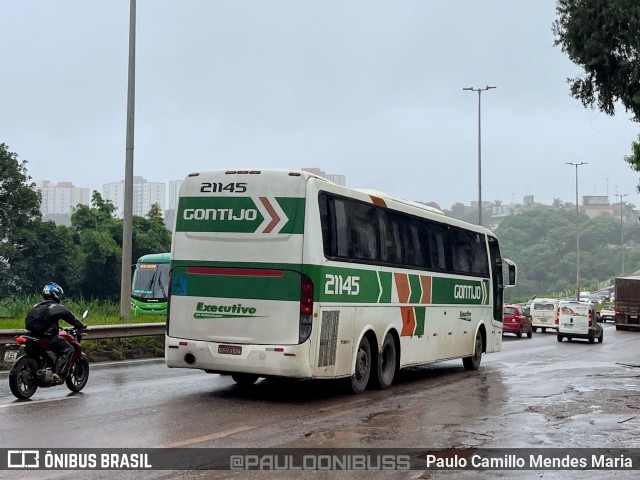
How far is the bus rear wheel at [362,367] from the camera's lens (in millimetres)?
14289

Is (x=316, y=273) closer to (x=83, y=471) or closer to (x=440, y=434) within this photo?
(x=440, y=434)

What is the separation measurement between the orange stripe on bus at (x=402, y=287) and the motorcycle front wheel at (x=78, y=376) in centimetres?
532

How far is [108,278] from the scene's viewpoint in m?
62.8

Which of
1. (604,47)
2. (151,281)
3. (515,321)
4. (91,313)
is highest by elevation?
(604,47)

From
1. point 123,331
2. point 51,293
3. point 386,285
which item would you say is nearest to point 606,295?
point 123,331

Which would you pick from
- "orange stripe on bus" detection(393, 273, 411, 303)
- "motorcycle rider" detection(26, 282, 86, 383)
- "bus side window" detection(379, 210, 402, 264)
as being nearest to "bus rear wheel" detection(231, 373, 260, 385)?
"orange stripe on bus" detection(393, 273, 411, 303)

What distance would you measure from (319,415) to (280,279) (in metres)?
2.10

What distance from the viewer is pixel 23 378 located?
12336 mm

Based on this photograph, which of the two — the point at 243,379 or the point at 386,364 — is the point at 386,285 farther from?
the point at 243,379

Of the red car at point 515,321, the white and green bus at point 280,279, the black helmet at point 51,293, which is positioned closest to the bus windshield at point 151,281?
the red car at point 515,321

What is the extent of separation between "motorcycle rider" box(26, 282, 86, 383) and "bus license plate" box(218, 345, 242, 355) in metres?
2.07

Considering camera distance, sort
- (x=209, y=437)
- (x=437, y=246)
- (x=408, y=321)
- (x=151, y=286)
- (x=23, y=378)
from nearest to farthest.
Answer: (x=209, y=437)
(x=23, y=378)
(x=408, y=321)
(x=437, y=246)
(x=151, y=286)

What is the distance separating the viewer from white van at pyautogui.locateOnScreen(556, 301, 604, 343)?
37.7 meters

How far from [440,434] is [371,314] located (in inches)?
171
